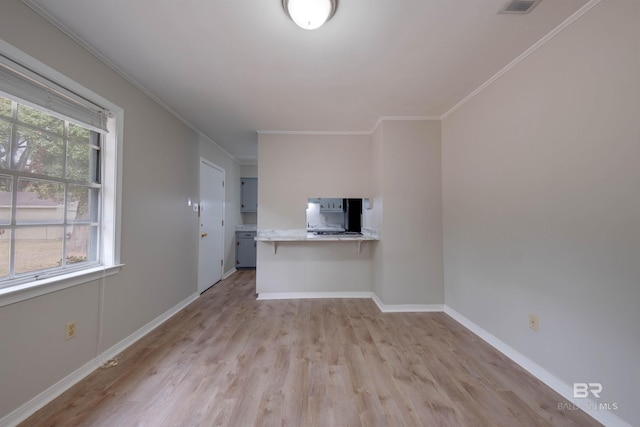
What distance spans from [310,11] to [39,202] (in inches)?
81.0

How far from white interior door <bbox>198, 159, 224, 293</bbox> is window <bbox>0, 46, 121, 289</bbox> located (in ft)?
5.22

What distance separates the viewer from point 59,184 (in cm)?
165

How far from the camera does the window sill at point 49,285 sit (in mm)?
1297

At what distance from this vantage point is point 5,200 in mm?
1346

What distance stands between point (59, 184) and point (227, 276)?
3.17m

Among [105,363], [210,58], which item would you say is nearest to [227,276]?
[105,363]

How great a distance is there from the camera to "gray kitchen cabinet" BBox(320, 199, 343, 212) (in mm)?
3521

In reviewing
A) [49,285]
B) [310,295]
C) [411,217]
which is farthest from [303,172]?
[49,285]

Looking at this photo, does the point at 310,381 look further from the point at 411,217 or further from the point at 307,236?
the point at 411,217

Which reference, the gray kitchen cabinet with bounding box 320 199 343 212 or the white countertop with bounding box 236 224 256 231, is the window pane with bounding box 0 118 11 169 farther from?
the white countertop with bounding box 236 224 256 231

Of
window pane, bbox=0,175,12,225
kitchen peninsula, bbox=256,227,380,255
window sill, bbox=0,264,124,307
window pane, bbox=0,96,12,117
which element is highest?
window pane, bbox=0,96,12,117

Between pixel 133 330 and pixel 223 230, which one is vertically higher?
pixel 223 230

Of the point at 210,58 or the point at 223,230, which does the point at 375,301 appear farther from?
the point at 210,58

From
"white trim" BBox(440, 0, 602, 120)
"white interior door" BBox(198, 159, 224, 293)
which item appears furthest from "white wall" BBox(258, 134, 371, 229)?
"white trim" BBox(440, 0, 602, 120)
